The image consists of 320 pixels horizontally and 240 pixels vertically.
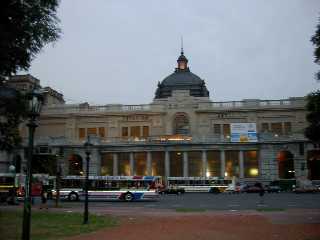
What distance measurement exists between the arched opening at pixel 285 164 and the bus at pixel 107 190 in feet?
112

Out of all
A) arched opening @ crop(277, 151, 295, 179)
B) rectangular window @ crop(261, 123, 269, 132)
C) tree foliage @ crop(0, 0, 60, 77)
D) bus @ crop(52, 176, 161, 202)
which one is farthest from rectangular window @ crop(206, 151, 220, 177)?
tree foliage @ crop(0, 0, 60, 77)

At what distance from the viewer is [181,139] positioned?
82.3 metres

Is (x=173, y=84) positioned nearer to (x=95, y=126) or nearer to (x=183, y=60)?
(x=183, y=60)

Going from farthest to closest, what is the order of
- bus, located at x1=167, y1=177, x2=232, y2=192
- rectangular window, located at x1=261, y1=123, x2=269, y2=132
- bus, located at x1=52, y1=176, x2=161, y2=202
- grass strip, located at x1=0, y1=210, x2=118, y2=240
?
rectangular window, located at x1=261, y1=123, x2=269, y2=132
bus, located at x1=167, y1=177, x2=232, y2=192
bus, located at x1=52, y1=176, x2=161, y2=202
grass strip, located at x1=0, y1=210, x2=118, y2=240

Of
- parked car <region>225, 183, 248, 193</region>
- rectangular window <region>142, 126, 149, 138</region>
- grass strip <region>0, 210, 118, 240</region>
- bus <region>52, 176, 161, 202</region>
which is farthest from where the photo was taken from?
rectangular window <region>142, 126, 149, 138</region>

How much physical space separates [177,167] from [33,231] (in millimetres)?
65631

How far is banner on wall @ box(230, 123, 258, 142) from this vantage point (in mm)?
78000

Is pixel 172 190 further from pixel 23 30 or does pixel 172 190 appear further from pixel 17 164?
pixel 23 30

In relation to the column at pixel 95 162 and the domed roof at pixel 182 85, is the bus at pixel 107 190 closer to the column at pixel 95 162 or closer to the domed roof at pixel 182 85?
the column at pixel 95 162

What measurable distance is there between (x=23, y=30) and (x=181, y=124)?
225 feet

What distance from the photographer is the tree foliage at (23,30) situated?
20.8 meters

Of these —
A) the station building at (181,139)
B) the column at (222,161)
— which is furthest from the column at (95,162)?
the column at (222,161)

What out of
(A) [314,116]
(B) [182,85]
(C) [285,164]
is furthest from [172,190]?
(A) [314,116]

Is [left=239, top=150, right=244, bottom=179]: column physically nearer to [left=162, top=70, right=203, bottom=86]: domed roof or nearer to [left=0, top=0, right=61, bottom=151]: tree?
[left=162, top=70, right=203, bottom=86]: domed roof
